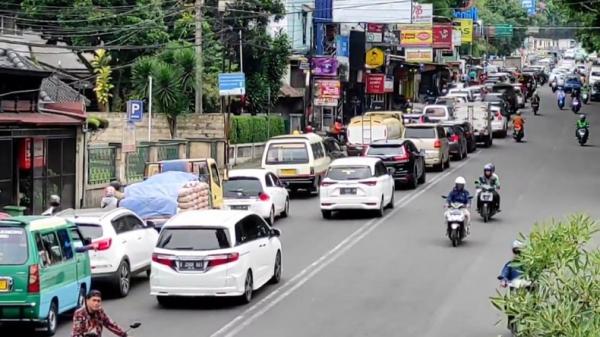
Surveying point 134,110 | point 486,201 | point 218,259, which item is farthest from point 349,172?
point 218,259

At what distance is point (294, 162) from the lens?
35.7 meters

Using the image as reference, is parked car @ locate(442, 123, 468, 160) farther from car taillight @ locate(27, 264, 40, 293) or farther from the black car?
car taillight @ locate(27, 264, 40, 293)

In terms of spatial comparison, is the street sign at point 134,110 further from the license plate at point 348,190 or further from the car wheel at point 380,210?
the car wheel at point 380,210

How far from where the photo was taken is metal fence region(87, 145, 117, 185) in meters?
33.7

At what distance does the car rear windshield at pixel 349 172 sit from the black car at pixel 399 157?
525 centimetres

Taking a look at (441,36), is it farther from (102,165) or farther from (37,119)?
(37,119)

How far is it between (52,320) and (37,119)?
534 inches

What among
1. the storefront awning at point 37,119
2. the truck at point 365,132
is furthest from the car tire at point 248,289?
the truck at point 365,132

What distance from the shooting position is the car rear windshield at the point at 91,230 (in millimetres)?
19828

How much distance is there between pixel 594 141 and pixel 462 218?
34.0 meters

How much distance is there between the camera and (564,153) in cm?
5097

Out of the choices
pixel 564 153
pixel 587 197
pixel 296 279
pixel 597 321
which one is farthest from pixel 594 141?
pixel 597 321

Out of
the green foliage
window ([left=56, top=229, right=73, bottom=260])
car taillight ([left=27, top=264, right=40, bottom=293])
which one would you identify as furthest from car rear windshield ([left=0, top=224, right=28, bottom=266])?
the green foliage

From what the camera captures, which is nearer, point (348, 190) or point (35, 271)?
point (35, 271)
